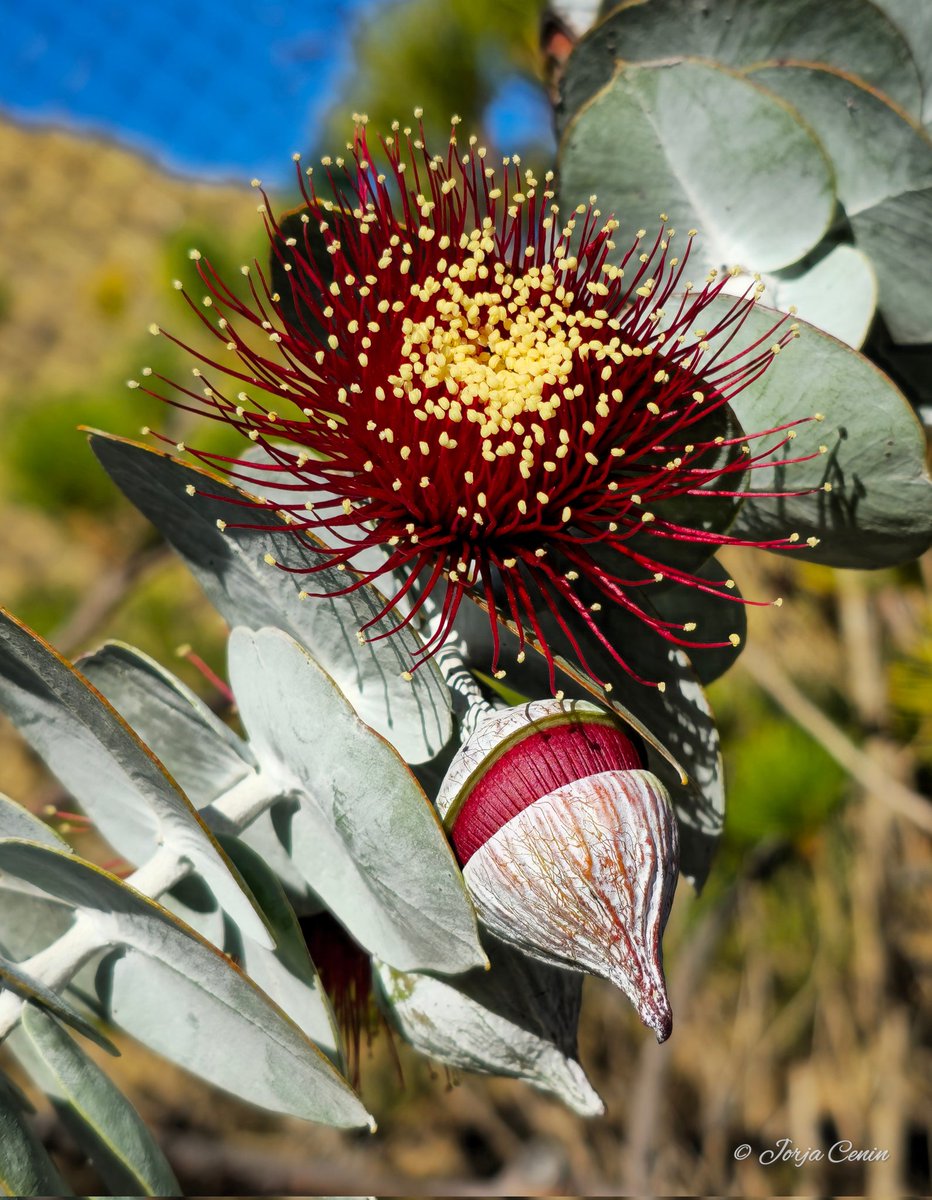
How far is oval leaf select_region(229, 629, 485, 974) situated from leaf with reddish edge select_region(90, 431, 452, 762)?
0.07ft

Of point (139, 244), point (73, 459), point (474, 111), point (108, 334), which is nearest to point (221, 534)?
point (474, 111)

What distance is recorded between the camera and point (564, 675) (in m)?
0.42

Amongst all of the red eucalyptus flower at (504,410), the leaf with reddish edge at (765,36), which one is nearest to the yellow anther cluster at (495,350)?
the red eucalyptus flower at (504,410)

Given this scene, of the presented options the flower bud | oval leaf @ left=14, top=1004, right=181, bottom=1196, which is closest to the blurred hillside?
the flower bud

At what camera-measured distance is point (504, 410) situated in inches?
17.6

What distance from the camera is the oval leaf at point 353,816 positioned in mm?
346

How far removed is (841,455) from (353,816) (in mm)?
250

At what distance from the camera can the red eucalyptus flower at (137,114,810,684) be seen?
1.43 feet

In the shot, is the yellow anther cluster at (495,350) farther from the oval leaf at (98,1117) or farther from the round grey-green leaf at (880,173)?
the oval leaf at (98,1117)

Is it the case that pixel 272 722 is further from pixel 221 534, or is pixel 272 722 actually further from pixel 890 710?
pixel 890 710

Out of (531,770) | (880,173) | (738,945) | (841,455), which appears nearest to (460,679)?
(531,770)

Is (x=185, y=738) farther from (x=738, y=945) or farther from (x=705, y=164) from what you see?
(x=738, y=945)

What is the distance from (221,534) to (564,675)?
0.15 m

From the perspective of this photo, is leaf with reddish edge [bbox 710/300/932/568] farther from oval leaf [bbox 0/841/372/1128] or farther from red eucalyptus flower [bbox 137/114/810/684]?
oval leaf [bbox 0/841/372/1128]
